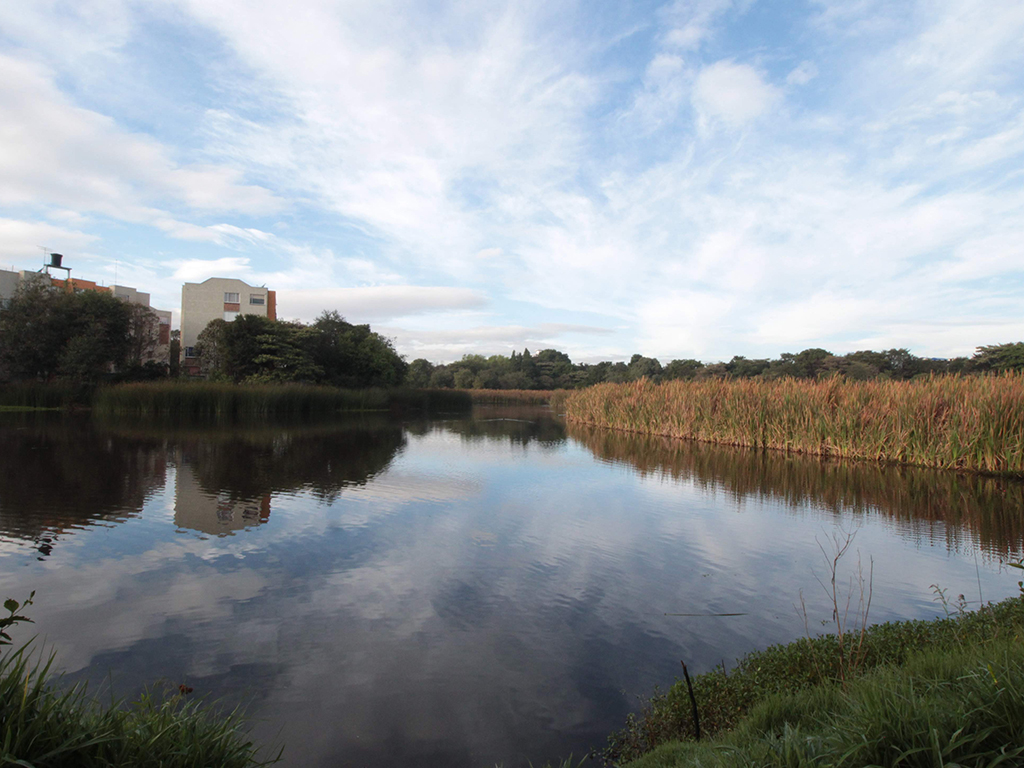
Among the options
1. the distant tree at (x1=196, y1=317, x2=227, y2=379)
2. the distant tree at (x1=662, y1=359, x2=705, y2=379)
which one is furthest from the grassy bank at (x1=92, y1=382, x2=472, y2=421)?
the distant tree at (x1=662, y1=359, x2=705, y2=379)

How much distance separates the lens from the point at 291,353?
34.8m

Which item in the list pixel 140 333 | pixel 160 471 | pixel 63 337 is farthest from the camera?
pixel 140 333

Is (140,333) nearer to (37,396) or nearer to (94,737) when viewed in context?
(37,396)

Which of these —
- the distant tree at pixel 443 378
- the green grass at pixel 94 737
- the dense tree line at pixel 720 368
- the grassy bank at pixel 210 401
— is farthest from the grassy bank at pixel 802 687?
the distant tree at pixel 443 378

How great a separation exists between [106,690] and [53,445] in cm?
1263

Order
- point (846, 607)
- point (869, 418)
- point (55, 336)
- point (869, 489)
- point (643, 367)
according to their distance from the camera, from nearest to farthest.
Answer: point (846, 607)
point (869, 489)
point (869, 418)
point (55, 336)
point (643, 367)

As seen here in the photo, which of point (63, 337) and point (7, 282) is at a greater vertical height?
point (7, 282)

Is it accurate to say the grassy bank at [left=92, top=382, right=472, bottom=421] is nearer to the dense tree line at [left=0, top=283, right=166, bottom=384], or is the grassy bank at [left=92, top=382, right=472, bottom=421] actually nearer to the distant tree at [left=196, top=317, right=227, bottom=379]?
the dense tree line at [left=0, top=283, right=166, bottom=384]

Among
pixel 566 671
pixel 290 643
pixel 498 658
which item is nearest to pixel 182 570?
pixel 290 643

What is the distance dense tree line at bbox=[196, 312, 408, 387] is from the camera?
34250 mm

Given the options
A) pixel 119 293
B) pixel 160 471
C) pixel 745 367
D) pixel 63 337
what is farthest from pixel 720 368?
pixel 119 293

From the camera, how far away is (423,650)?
3.69 metres

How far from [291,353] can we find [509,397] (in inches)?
1093

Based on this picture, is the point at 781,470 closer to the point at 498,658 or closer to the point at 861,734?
the point at 498,658
